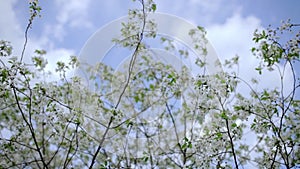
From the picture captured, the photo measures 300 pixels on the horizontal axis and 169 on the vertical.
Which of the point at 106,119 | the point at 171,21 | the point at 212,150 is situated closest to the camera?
the point at 212,150

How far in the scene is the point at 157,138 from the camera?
11.3 feet

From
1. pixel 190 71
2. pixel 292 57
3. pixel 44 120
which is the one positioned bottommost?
pixel 44 120

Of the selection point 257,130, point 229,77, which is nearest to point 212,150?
point 257,130

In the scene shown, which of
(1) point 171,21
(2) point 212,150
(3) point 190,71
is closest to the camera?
(2) point 212,150

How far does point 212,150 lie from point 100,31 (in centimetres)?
198

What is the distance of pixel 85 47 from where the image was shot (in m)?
3.68

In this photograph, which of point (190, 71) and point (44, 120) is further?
point (190, 71)

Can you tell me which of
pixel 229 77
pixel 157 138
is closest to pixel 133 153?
pixel 157 138

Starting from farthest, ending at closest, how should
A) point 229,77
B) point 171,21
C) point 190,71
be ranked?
point 171,21, point 190,71, point 229,77

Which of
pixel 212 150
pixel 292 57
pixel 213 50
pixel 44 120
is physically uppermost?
pixel 213 50

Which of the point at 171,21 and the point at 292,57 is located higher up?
the point at 171,21

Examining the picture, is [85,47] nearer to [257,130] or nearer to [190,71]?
[190,71]

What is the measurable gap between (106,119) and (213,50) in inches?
50.8

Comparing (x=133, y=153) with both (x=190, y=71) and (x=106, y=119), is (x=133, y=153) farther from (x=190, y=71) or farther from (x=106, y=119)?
(x=190, y=71)
